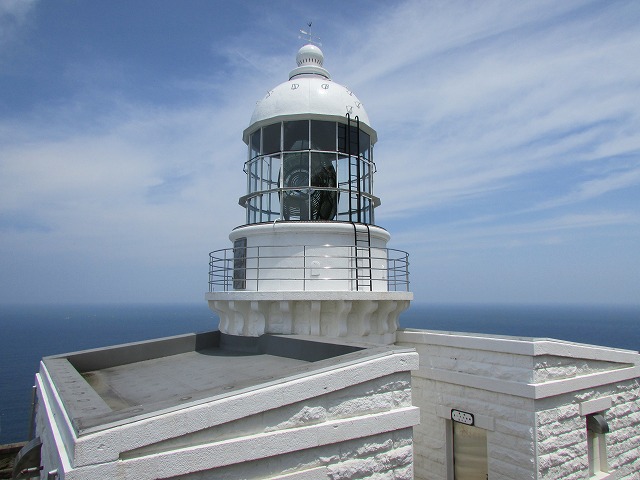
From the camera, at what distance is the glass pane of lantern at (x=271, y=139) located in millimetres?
11086

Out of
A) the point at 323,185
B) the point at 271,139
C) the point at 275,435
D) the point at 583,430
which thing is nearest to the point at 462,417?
the point at 583,430

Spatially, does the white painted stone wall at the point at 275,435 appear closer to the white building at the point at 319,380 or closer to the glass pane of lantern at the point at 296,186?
the white building at the point at 319,380

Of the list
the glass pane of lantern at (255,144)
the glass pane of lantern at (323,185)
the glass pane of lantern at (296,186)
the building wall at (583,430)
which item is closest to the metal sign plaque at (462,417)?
the building wall at (583,430)

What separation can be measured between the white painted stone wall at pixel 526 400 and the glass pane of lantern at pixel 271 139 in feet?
18.3

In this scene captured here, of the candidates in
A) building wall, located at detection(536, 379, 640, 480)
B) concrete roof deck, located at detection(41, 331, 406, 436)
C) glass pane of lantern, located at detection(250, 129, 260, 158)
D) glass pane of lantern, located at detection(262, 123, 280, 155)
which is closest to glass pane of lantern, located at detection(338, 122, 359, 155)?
glass pane of lantern, located at detection(262, 123, 280, 155)

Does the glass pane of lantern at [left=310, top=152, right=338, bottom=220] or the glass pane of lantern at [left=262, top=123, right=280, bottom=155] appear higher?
the glass pane of lantern at [left=262, top=123, right=280, bottom=155]

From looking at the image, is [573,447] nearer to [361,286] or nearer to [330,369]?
[361,286]

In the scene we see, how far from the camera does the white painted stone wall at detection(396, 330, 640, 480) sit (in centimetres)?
741

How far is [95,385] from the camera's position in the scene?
7.41m

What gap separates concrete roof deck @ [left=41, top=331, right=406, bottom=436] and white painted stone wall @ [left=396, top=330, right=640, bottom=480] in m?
2.81

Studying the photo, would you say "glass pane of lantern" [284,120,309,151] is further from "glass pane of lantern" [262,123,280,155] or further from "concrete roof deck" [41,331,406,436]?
"concrete roof deck" [41,331,406,436]

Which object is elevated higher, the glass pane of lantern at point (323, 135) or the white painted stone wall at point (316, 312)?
the glass pane of lantern at point (323, 135)

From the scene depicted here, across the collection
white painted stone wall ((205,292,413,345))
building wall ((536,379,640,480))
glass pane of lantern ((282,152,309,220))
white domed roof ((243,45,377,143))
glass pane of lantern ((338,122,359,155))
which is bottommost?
building wall ((536,379,640,480))

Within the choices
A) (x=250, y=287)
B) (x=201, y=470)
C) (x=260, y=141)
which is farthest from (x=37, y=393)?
(x=260, y=141)
